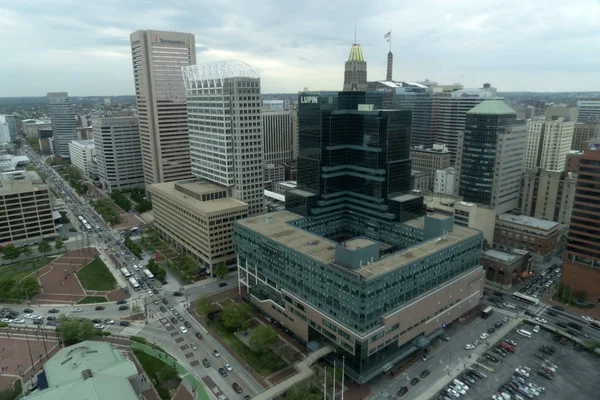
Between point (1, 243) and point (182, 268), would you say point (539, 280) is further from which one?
point (1, 243)

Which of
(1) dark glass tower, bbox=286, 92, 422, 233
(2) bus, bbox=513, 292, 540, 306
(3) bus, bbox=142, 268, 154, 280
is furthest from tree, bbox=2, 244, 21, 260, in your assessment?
(2) bus, bbox=513, 292, 540, 306

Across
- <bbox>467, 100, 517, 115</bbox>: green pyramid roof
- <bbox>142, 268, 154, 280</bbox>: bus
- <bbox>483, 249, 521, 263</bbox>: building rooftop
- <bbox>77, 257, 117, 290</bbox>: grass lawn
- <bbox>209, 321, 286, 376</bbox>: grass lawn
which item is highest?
<bbox>467, 100, 517, 115</bbox>: green pyramid roof

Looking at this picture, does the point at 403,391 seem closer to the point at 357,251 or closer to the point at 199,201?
the point at 357,251

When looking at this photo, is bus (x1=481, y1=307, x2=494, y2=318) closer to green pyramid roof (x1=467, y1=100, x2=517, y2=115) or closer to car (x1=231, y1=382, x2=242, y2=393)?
car (x1=231, y1=382, x2=242, y2=393)

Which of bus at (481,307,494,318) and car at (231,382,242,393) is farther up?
bus at (481,307,494,318)

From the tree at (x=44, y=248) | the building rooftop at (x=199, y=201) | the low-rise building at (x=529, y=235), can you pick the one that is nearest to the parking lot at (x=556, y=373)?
the low-rise building at (x=529, y=235)
